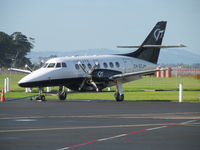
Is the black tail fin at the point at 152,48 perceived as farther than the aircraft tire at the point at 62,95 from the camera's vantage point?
Yes

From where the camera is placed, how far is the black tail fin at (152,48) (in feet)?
153

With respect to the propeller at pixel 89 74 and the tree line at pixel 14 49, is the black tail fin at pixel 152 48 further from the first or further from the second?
the tree line at pixel 14 49

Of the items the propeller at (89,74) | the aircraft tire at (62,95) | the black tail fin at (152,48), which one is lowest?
the aircraft tire at (62,95)

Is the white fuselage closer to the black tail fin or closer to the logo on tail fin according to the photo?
the black tail fin

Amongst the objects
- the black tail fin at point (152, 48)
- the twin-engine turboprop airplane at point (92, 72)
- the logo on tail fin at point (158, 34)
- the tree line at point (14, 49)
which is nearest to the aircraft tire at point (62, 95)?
the twin-engine turboprop airplane at point (92, 72)

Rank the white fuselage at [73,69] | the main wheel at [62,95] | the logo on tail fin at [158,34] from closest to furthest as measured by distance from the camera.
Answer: the white fuselage at [73,69]
the main wheel at [62,95]
the logo on tail fin at [158,34]

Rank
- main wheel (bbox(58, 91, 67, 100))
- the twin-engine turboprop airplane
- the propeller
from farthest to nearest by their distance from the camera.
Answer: main wheel (bbox(58, 91, 67, 100))
the propeller
the twin-engine turboprop airplane

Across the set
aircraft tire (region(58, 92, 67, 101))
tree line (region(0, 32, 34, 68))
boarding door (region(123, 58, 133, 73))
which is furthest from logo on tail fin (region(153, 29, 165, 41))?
tree line (region(0, 32, 34, 68))

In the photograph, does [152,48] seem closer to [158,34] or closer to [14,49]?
[158,34]

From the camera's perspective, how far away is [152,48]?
46875 millimetres

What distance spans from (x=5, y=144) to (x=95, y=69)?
24.4 m

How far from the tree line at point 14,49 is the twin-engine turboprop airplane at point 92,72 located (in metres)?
129

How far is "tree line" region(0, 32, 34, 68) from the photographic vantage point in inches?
6914

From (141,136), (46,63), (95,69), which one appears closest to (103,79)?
(95,69)
